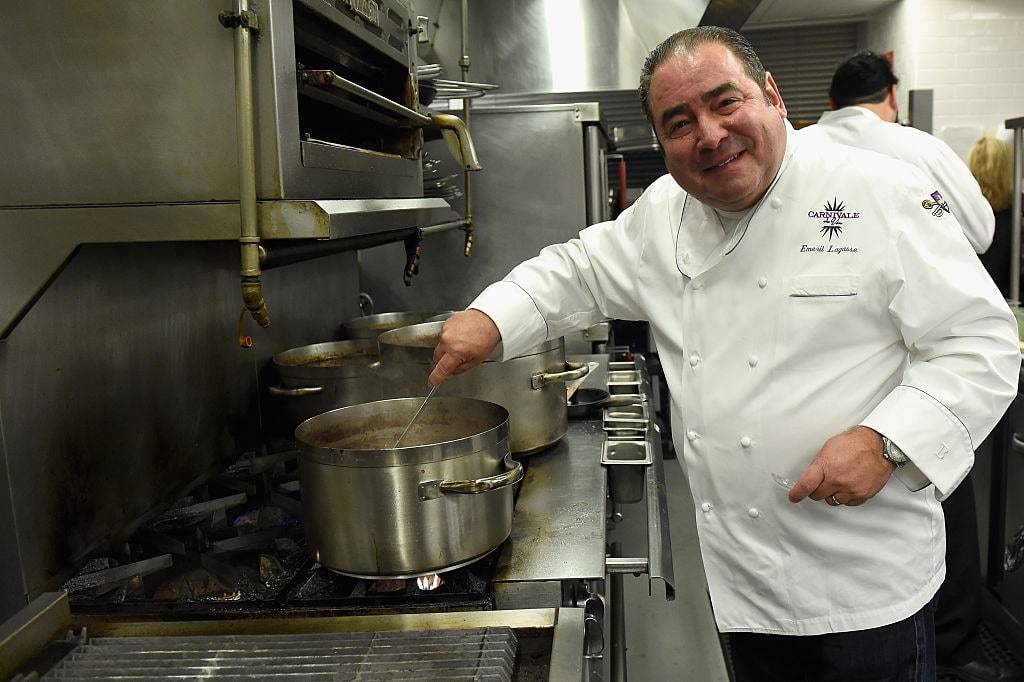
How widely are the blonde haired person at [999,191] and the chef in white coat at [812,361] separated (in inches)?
121

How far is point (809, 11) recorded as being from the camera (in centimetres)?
673

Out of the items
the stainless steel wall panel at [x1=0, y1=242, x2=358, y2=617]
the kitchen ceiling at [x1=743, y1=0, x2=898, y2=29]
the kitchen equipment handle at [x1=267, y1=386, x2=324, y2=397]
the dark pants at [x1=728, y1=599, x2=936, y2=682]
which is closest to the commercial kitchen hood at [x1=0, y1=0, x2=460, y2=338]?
the stainless steel wall panel at [x1=0, y1=242, x2=358, y2=617]

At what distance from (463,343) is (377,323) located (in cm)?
108

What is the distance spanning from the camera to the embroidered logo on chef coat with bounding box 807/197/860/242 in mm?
1338

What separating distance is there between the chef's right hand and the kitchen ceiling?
18.0 feet

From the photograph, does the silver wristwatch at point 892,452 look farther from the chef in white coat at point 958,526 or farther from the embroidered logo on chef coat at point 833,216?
the chef in white coat at point 958,526

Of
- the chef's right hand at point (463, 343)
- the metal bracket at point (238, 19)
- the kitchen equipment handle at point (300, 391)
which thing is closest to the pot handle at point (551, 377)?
the chef's right hand at point (463, 343)

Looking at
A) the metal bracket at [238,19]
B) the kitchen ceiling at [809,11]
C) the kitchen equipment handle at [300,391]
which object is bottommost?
the kitchen equipment handle at [300,391]

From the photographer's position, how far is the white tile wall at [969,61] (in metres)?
5.88

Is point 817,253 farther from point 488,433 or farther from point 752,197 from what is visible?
point 488,433

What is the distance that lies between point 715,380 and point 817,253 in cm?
26

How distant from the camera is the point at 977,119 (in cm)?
592

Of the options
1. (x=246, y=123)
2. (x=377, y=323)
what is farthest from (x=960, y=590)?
(x=246, y=123)

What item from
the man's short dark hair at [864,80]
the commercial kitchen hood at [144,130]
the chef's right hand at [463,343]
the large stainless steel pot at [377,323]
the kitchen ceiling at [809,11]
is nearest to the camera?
the commercial kitchen hood at [144,130]
